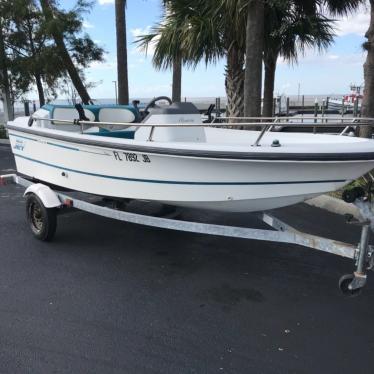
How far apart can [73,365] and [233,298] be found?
1379 millimetres

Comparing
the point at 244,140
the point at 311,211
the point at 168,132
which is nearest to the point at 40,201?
the point at 168,132

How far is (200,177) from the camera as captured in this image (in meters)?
3.51

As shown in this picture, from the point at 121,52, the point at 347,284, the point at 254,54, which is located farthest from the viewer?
the point at 121,52

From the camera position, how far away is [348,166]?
311 cm

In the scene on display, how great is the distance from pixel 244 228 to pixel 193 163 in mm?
631

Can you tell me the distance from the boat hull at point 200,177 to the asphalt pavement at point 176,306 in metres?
0.70

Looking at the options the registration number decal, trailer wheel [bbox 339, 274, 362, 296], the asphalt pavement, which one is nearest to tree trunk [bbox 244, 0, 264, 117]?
the asphalt pavement

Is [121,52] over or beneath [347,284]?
over

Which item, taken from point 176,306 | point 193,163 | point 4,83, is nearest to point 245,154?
point 193,163

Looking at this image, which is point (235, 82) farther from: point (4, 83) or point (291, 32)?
point (4, 83)

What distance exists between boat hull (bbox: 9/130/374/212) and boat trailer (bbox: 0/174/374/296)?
19 centimetres

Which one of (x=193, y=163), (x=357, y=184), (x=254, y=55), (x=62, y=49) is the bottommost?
(x=357, y=184)

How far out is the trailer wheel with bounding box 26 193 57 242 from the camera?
4.65m

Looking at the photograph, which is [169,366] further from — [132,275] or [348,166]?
[348,166]
